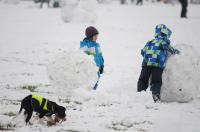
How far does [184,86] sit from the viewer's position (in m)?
9.24

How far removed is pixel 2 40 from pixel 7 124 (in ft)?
42.4

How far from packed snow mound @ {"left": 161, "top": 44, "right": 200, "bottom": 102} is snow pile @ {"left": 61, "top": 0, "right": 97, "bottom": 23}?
1771 cm

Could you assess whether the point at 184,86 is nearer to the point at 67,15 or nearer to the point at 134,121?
the point at 134,121

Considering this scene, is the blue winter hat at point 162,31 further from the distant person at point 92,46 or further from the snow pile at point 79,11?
the snow pile at point 79,11

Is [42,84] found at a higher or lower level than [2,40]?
lower

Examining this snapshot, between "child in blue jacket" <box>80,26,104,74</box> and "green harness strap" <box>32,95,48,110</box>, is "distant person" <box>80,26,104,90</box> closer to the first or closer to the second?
"child in blue jacket" <box>80,26,104,74</box>

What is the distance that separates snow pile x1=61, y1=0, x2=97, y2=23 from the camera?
2692 cm

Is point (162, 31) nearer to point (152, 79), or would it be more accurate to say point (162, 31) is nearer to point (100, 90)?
point (152, 79)

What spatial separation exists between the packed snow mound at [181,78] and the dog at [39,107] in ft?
9.79

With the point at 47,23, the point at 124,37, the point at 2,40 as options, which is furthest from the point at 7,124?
the point at 47,23

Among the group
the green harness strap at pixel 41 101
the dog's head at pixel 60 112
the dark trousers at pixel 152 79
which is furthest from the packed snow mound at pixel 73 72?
the green harness strap at pixel 41 101

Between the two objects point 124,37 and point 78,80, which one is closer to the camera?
point 78,80

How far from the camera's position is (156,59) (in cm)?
930

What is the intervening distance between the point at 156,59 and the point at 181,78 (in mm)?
653
